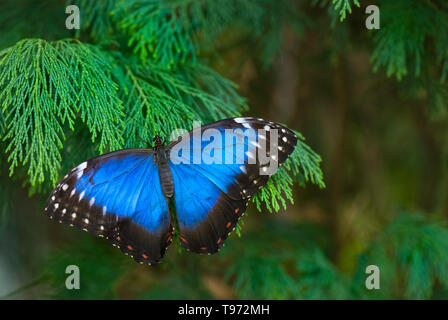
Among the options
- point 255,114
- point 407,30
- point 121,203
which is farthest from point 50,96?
point 255,114

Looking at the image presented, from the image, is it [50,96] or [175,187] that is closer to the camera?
[50,96]

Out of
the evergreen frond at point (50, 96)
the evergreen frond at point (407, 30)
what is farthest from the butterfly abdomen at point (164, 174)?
the evergreen frond at point (407, 30)

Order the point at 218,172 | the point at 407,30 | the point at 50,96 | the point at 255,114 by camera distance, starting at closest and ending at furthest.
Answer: the point at 50,96 < the point at 218,172 < the point at 407,30 < the point at 255,114

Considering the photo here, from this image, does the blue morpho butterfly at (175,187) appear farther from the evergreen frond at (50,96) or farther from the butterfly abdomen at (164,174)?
the evergreen frond at (50,96)


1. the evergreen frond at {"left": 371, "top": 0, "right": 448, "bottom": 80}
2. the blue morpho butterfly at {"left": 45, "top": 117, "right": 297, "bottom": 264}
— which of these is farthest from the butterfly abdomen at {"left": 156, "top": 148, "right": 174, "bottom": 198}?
the evergreen frond at {"left": 371, "top": 0, "right": 448, "bottom": 80}

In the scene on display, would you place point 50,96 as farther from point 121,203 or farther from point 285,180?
point 285,180

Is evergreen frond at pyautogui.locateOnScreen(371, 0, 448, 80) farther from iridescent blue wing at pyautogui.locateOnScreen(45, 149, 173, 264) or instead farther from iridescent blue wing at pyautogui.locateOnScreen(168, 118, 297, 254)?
iridescent blue wing at pyautogui.locateOnScreen(45, 149, 173, 264)

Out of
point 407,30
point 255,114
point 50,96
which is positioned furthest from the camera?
point 255,114
